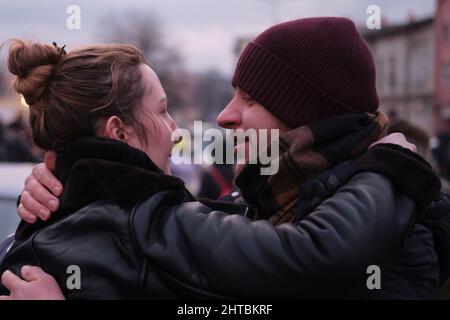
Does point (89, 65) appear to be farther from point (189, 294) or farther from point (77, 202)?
point (189, 294)

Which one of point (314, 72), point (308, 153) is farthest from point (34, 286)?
point (314, 72)

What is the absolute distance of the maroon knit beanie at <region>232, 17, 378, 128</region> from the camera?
1930 mm

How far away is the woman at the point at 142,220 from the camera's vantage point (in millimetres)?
1565

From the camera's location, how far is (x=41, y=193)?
6.25 ft

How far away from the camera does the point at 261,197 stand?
190 centimetres

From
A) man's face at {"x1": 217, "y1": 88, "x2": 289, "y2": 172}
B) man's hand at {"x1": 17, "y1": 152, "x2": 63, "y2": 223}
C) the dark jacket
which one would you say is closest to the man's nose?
man's face at {"x1": 217, "y1": 88, "x2": 289, "y2": 172}

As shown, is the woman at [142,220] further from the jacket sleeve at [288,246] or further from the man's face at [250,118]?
the man's face at [250,118]

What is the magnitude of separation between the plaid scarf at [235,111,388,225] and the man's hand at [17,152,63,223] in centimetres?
61

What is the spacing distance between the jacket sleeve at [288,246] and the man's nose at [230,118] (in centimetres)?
42

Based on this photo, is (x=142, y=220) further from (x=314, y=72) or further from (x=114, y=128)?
(x=314, y=72)

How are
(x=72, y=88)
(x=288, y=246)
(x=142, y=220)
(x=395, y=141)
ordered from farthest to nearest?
(x=72, y=88), (x=395, y=141), (x=142, y=220), (x=288, y=246)

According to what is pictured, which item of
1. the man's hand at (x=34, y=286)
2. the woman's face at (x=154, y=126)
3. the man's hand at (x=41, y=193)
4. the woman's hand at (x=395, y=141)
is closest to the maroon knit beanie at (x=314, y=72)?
the woman's hand at (x=395, y=141)

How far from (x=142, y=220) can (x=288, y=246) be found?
395mm
